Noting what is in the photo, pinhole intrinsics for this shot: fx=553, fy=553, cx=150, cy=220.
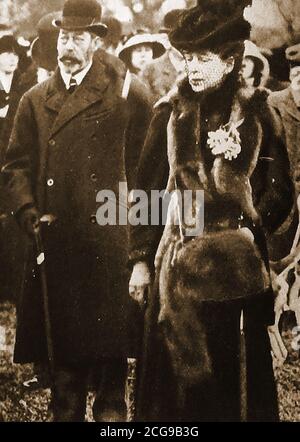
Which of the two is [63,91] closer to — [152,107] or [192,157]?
[152,107]

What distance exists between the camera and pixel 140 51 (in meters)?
2.91

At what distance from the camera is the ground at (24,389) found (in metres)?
2.80

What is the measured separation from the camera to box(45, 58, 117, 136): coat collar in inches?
114

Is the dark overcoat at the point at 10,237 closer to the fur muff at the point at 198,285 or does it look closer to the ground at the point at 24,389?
the ground at the point at 24,389

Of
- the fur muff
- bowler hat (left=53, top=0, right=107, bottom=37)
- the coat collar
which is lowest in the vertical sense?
the fur muff

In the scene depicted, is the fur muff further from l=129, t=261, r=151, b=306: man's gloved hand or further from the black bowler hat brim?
the black bowler hat brim

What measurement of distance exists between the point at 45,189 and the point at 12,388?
105cm

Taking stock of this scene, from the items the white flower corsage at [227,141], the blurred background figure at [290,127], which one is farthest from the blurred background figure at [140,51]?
the blurred background figure at [290,127]

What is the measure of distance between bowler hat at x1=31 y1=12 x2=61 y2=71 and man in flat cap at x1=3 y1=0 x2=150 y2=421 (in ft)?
0.13

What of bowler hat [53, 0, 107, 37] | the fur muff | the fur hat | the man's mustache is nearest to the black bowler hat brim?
bowler hat [53, 0, 107, 37]

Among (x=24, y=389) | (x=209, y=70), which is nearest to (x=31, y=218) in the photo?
(x=24, y=389)

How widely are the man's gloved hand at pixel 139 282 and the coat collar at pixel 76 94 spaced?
84 cm

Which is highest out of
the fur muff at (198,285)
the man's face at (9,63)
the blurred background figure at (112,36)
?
the blurred background figure at (112,36)

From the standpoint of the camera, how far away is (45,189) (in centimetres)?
291
